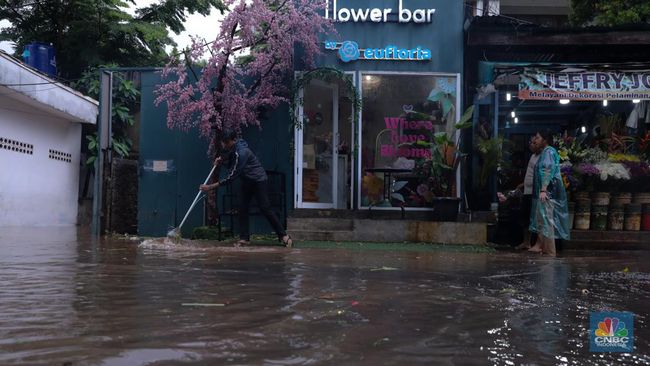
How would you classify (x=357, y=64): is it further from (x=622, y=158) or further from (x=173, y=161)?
(x=622, y=158)

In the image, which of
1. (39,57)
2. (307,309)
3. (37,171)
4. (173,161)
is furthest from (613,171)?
(39,57)

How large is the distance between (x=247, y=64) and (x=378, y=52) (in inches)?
93.5

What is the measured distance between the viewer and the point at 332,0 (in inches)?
413

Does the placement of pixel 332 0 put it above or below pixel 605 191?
above

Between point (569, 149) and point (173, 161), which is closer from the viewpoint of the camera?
point (569, 149)

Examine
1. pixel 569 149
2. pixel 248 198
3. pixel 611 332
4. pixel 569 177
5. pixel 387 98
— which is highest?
pixel 387 98

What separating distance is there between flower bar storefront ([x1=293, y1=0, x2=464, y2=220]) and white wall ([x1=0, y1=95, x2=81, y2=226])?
28.7 ft

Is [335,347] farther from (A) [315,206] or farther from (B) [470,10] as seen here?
(B) [470,10]

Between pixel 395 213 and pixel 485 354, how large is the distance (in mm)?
7358

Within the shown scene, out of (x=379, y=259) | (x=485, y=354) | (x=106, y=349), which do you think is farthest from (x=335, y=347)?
(x=379, y=259)

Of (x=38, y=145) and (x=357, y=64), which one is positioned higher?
(x=357, y=64)

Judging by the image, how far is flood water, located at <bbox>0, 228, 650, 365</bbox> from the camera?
9.37 feet

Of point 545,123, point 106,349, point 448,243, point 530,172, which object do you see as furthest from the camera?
point 545,123

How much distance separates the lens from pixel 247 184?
8.97 m
